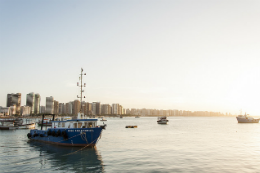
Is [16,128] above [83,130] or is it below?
below

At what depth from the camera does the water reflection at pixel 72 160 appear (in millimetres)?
22750

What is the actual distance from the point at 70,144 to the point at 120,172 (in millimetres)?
16167

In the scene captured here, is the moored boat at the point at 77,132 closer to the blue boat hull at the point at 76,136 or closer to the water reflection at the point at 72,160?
the blue boat hull at the point at 76,136

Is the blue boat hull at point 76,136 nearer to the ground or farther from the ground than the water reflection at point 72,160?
farther from the ground

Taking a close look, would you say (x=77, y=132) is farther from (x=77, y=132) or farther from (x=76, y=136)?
(x=76, y=136)

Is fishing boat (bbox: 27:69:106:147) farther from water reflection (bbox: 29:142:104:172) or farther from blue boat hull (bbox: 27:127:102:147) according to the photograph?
water reflection (bbox: 29:142:104:172)

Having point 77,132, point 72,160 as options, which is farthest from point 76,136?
point 72,160

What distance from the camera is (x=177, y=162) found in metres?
25.1

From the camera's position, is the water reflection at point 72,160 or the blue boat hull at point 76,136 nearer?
the water reflection at point 72,160

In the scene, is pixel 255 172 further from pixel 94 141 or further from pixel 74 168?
pixel 94 141

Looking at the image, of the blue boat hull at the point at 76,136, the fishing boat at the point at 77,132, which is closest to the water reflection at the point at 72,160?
the blue boat hull at the point at 76,136

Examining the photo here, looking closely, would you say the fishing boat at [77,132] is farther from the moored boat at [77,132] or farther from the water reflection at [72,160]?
the water reflection at [72,160]

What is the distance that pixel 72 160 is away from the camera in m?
26.2

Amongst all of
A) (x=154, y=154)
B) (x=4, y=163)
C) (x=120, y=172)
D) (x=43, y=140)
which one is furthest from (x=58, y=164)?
(x=43, y=140)
